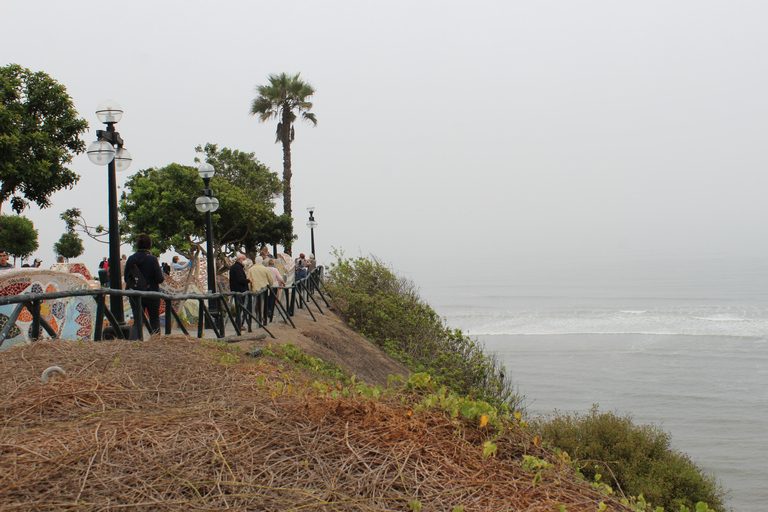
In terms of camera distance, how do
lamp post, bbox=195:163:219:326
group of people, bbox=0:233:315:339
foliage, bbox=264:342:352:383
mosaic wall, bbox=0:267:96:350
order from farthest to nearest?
1. lamp post, bbox=195:163:219:326
2. group of people, bbox=0:233:315:339
3. foliage, bbox=264:342:352:383
4. mosaic wall, bbox=0:267:96:350

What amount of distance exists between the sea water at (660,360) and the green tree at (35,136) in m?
19.4

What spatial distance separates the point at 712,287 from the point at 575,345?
4659cm

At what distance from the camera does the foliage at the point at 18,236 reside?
6189cm

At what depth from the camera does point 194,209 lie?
97.1ft

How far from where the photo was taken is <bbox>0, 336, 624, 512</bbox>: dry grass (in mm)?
2797

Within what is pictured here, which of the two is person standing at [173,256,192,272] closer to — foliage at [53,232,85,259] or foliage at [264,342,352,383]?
foliage at [264,342,352,383]

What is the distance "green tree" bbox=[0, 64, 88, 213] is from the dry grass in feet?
63.2

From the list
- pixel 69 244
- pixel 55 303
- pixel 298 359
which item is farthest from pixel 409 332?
pixel 69 244

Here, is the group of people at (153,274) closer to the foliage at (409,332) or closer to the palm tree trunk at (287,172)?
the foliage at (409,332)

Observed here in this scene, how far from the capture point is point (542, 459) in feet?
11.6

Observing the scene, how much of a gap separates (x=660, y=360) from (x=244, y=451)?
29270 millimetres

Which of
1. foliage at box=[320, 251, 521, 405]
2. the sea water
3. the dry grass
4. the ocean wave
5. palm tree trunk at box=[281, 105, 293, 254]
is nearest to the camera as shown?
the dry grass

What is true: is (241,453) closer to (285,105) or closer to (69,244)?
(285,105)

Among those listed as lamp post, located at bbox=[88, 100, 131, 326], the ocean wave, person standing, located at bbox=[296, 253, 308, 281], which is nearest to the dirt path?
lamp post, located at bbox=[88, 100, 131, 326]
